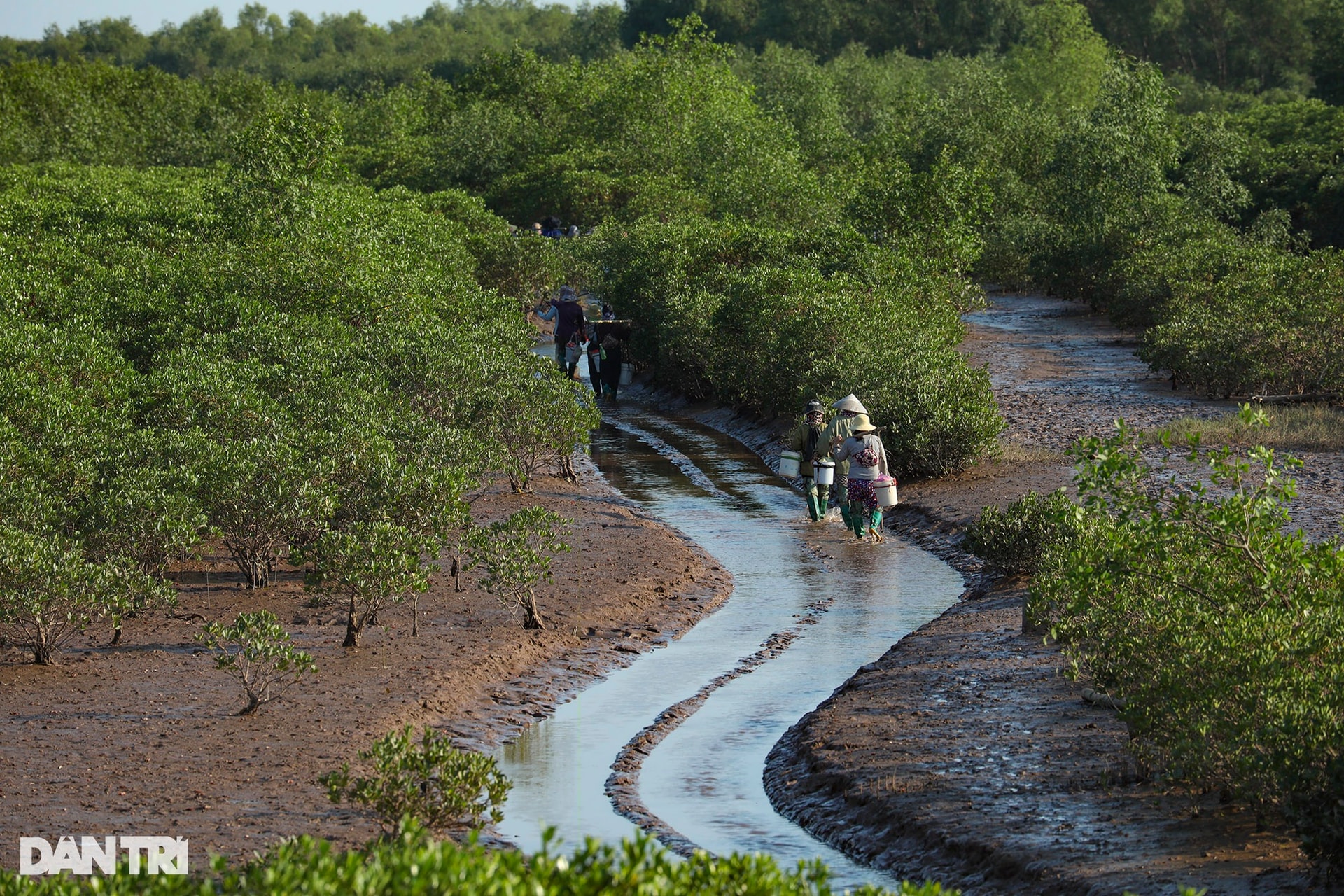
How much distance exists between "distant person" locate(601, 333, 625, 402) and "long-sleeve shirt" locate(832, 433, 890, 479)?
507 inches

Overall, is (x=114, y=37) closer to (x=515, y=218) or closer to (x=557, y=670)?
(x=515, y=218)

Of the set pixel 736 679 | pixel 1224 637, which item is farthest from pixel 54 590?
pixel 1224 637

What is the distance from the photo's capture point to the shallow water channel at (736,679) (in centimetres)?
939

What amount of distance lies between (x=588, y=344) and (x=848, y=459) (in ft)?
39.0

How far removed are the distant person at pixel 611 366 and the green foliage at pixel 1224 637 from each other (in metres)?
19.5

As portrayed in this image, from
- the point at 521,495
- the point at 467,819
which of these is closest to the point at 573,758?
the point at 467,819

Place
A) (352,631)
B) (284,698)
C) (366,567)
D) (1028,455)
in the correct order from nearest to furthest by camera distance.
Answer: (284,698) < (366,567) < (352,631) < (1028,455)

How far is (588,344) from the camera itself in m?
28.0

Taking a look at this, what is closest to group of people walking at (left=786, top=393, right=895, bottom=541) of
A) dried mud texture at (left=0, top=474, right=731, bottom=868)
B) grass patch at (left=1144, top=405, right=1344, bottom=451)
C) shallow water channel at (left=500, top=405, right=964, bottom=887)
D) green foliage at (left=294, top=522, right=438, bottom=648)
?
shallow water channel at (left=500, top=405, right=964, bottom=887)

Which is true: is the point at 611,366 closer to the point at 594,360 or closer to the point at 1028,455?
the point at 594,360

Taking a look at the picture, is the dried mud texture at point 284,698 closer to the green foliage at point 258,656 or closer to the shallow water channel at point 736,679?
the green foliage at point 258,656

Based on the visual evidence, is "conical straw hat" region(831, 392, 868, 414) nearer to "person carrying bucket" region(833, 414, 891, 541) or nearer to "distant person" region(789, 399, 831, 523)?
"person carrying bucket" region(833, 414, 891, 541)

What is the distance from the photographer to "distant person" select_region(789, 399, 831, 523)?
56.8 feet

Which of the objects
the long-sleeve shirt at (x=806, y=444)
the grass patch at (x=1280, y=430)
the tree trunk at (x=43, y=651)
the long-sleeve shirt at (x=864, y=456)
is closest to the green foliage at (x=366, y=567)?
the tree trunk at (x=43, y=651)
